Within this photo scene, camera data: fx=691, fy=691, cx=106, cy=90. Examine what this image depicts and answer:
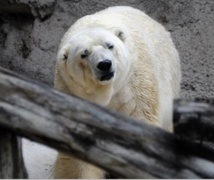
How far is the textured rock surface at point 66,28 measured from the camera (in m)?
6.93

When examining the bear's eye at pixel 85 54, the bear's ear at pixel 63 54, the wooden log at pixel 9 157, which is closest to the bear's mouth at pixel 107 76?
the bear's eye at pixel 85 54

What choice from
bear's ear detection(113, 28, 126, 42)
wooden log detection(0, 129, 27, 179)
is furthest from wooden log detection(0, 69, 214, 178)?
bear's ear detection(113, 28, 126, 42)

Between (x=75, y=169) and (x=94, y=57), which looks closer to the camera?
(x=94, y=57)

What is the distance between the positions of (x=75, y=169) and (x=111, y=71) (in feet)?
2.93

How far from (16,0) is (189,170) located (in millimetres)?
4406

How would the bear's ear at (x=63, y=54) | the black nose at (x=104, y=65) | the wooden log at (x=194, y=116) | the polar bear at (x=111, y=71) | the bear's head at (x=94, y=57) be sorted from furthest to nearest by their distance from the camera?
the bear's ear at (x=63, y=54) < the polar bear at (x=111, y=71) < the bear's head at (x=94, y=57) < the black nose at (x=104, y=65) < the wooden log at (x=194, y=116)

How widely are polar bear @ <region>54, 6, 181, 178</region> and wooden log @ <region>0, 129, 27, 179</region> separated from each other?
4.76 feet

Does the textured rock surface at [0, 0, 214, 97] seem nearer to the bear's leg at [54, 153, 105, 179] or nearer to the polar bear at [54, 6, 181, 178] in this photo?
the polar bear at [54, 6, 181, 178]

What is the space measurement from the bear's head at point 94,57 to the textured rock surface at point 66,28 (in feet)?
6.67

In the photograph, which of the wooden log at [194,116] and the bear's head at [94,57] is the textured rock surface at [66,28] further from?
the wooden log at [194,116]

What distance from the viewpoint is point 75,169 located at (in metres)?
5.15

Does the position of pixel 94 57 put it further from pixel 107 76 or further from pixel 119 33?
pixel 119 33

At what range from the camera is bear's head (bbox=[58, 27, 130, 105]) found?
474 centimetres

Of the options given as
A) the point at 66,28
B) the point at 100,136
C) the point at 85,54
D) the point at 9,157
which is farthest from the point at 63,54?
the point at 66,28
